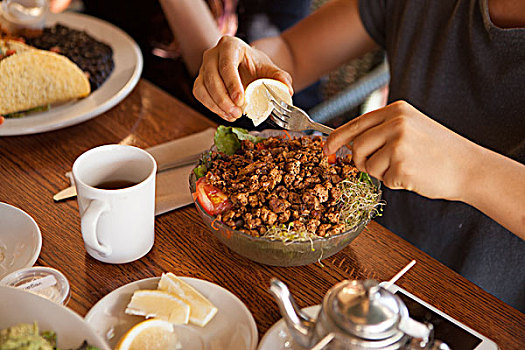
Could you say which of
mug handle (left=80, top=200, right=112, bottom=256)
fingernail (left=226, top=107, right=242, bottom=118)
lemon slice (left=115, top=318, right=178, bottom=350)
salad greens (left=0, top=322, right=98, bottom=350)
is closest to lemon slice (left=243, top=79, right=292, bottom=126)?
fingernail (left=226, top=107, right=242, bottom=118)

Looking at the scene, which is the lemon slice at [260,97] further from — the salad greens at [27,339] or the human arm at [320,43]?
the salad greens at [27,339]

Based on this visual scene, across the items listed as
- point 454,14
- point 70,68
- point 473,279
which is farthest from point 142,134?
point 473,279

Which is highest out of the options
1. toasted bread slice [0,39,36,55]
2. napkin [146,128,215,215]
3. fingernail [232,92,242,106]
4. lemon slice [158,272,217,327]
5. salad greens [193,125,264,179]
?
fingernail [232,92,242,106]

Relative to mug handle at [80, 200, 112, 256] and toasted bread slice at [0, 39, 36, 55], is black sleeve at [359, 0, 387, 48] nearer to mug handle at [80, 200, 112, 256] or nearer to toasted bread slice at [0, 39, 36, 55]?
toasted bread slice at [0, 39, 36, 55]

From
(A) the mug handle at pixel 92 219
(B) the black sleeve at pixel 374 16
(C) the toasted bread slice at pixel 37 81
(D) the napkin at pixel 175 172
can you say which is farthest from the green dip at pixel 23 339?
(B) the black sleeve at pixel 374 16

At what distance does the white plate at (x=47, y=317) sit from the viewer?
0.77m

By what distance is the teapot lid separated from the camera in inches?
26.7

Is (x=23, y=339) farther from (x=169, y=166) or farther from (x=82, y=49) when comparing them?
(x=82, y=49)

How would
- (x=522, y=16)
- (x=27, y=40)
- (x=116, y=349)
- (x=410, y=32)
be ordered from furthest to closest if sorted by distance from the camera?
(x=27, y=40) → (x=410, y=32) → (x=522, y=16) → (x=116, y=349)

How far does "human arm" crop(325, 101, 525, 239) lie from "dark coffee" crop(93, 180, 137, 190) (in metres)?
0.42

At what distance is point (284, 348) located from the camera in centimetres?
86

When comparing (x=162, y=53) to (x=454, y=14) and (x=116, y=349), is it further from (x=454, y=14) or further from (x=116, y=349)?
(x=116, y=349)

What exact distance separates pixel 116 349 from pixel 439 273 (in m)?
0.68

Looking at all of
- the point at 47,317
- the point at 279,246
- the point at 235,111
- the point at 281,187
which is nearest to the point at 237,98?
the point at 235,111
